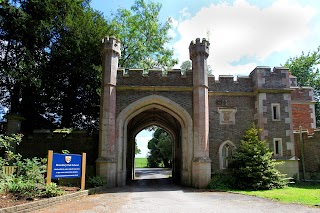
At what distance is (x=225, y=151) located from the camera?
48.6 ft

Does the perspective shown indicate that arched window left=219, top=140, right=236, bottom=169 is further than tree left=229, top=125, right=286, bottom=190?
Yes

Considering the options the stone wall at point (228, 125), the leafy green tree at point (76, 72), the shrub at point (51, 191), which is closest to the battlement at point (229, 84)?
the stone wall at point (228, 125)

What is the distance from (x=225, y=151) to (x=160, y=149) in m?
21.5

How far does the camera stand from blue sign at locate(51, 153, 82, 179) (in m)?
9.40

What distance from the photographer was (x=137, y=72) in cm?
1502

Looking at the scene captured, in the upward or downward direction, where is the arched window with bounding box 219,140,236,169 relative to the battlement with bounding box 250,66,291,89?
downward

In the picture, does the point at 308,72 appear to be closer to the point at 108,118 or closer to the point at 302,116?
the point at 302,116

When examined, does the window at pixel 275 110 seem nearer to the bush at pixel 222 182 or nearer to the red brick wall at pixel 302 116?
the bush at pixel 222 182

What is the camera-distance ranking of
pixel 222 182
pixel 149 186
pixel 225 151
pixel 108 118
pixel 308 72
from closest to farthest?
pixel 222 182 → pixel 108 118 → pixel 149 186 → pixel 225 151 → pixel 308 72

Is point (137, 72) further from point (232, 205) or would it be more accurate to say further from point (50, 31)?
point (232, 205)

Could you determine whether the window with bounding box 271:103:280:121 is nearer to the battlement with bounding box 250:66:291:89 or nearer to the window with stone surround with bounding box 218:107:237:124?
the battlement with bounding box 250:66:291:89

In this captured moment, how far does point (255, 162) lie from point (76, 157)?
7.47m

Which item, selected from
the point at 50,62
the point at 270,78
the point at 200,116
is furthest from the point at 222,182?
the point at 50,62

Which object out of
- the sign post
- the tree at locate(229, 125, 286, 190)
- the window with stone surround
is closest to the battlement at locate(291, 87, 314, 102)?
the window with stone surround
